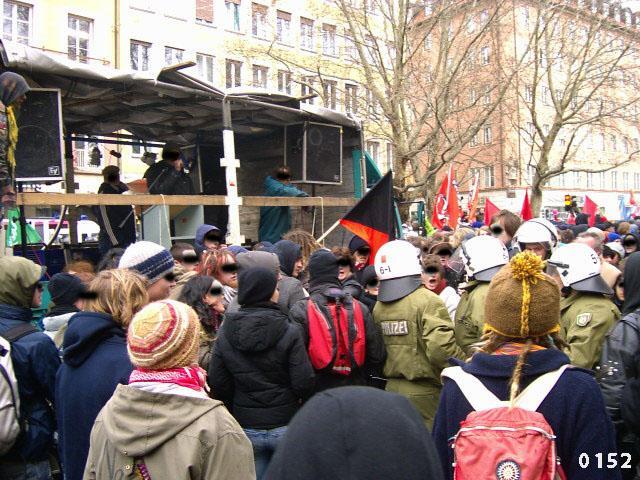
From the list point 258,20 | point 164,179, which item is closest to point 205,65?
point 258,20

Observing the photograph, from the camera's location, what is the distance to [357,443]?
1.12 metres

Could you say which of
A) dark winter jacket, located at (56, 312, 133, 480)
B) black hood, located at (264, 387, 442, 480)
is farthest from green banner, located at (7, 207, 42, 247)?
black hood, located at (264, 387, 442, 480)

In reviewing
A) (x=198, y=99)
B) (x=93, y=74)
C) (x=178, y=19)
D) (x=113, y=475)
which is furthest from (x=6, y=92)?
(x=178, y=19)

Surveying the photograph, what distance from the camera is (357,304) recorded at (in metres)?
4.04

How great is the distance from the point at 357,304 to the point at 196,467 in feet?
6.79

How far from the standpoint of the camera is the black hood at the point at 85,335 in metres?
2.82

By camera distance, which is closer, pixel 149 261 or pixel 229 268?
pixel 149 261

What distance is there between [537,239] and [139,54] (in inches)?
1072

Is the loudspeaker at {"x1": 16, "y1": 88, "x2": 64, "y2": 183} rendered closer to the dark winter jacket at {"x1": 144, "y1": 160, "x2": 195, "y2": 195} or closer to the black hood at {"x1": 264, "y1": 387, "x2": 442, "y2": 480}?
the dark winter jacket at {"x1": 144, "y1": 160, "x2": 195, "y2": 195}

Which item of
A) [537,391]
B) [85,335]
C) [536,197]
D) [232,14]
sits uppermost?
[232,14]

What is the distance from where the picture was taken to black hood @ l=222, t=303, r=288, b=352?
3438 millimetres

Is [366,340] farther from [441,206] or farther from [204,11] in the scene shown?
[204,11]

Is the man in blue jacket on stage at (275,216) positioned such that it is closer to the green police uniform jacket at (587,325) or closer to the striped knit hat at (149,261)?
the striped knit hat at (149,261)

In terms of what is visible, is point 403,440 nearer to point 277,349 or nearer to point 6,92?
point 277,349
